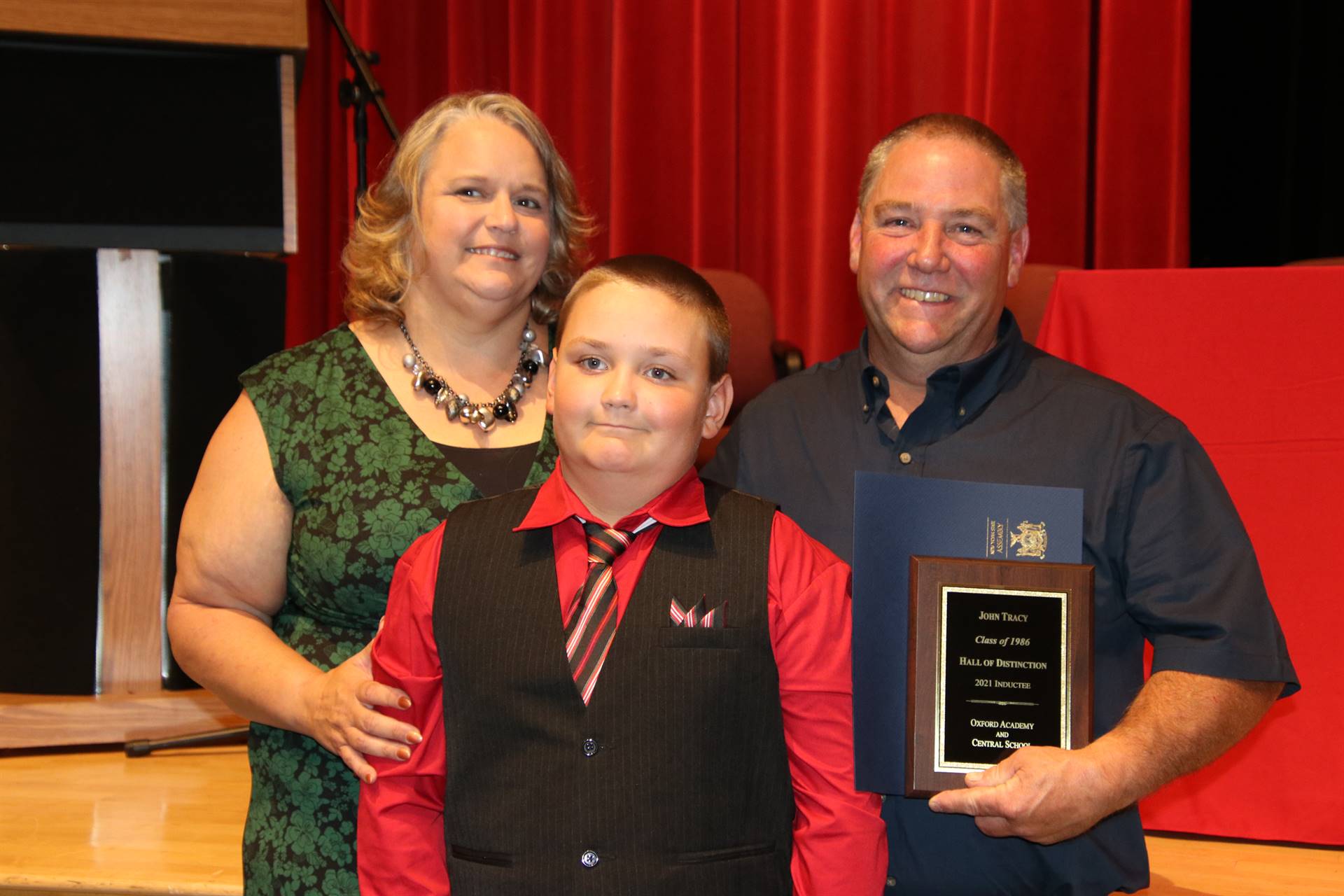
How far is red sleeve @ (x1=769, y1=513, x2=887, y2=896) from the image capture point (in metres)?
1.49

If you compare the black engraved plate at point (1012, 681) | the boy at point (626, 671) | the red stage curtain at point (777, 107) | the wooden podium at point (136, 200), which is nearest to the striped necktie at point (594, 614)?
the boy at point (626, 671)

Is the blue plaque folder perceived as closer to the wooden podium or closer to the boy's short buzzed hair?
A: the boy's short buzzed hair

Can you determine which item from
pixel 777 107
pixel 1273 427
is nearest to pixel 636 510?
pixel 1273 427

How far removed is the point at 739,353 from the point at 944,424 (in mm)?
2416

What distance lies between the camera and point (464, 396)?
2027mm

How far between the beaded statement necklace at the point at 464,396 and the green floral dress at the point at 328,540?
0.21 ft

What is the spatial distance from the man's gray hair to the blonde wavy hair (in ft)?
1.62

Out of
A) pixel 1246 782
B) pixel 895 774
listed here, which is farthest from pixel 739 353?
pixel 895 774

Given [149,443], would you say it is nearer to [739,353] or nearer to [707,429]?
[707,429]

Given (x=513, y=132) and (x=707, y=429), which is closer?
(x=707, y=429)

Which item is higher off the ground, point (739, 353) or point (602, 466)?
point (739, 353)

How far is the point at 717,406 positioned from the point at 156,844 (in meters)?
1.62

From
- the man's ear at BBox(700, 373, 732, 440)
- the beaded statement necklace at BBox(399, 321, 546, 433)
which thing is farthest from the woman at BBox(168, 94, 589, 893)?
the man's ear at BBox(700, 373, 732, 440)

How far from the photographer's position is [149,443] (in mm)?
2848
